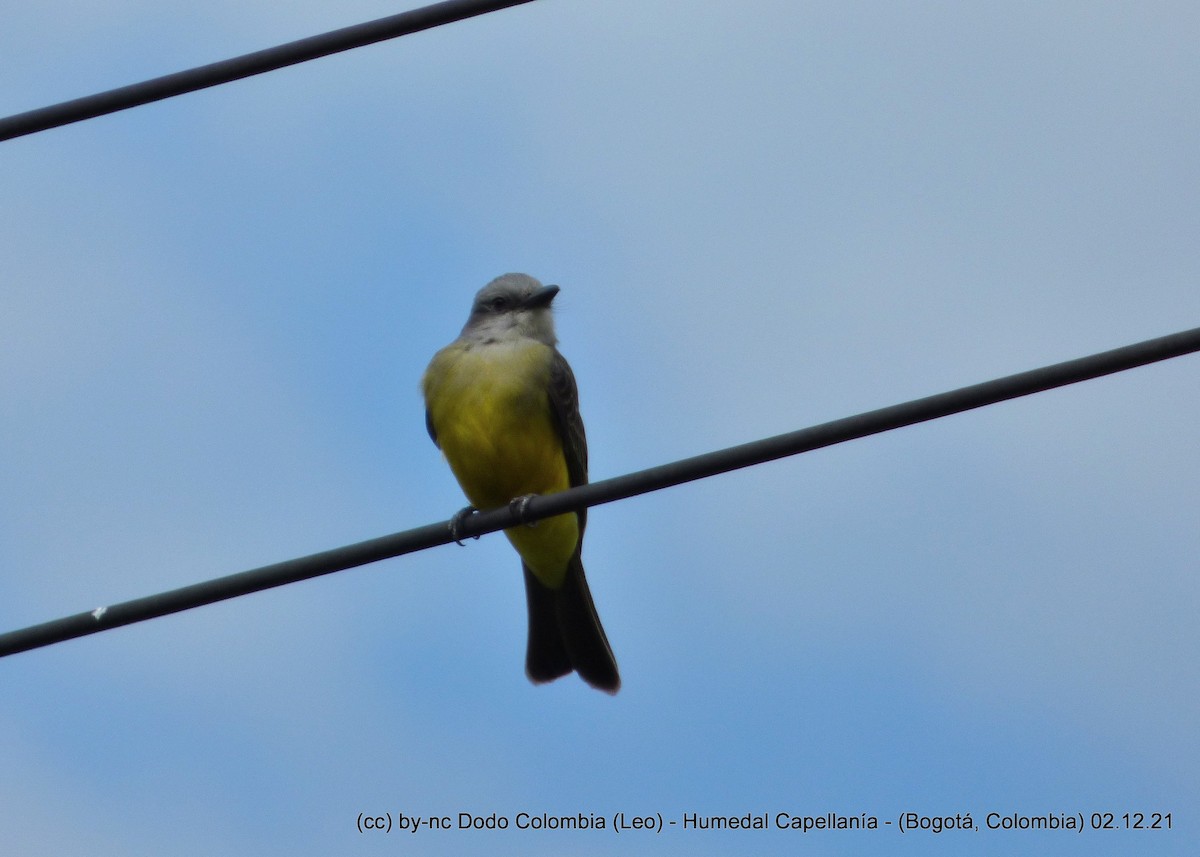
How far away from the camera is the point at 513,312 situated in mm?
8711

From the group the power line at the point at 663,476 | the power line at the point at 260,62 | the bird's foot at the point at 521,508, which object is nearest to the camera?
the power line at the point at 663,476

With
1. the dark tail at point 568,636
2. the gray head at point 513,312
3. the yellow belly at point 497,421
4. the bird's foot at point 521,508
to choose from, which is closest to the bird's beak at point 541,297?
the gray head at point 513,312

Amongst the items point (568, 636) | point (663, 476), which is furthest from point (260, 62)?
point (568, 636)

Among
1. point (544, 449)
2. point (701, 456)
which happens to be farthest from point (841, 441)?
point (544, 449)

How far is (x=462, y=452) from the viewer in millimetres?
7840

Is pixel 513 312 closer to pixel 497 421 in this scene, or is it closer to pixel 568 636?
pixel 497 421

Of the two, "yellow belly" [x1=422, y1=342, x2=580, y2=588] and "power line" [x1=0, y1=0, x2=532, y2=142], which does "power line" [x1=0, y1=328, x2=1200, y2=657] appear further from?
"yellow belly" [x1=422, y1=342, x2=580, y2=588]

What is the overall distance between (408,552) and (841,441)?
140 centimetres

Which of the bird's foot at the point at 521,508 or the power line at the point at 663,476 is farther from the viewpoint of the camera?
the bird's foot at the point at 521,508

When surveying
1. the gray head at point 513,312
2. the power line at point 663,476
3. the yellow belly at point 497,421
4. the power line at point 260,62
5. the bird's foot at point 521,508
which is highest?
the gray head at point 513,312

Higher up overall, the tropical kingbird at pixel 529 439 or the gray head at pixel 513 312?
the gray head at pixel 513 312

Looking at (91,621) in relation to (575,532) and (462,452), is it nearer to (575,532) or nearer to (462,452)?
(462,452)

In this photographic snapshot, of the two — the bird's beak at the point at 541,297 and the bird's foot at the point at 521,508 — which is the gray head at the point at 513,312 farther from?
the bird's foot at the point at 521,508

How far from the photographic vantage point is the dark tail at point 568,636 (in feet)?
29.0
